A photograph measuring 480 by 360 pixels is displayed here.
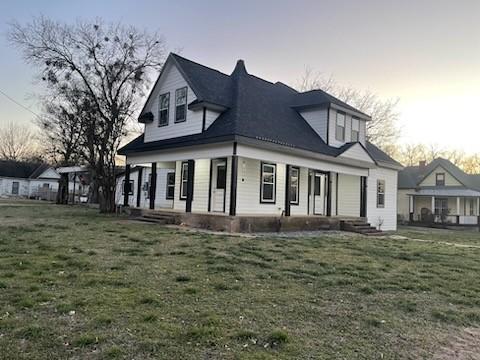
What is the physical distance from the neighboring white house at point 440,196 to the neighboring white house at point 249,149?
13879 millimetres

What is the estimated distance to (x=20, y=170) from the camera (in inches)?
2014

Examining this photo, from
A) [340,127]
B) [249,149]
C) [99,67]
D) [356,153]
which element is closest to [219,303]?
[249,149]

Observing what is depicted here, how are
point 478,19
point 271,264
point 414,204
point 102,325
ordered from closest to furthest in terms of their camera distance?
point 102,325 → point 271,264 → point 478,19 → point 414,204

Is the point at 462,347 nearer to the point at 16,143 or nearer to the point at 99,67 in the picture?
the point at 99,67

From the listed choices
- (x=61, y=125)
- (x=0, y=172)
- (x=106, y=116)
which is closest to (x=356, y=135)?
(x=106, y=116)

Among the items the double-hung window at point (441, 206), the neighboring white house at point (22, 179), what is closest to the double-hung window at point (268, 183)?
the double-hung window at point (441, 206)

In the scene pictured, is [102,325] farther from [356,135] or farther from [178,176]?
[356,135]

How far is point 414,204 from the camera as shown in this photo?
34.6m

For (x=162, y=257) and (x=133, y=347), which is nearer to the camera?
(x=133, y=347)

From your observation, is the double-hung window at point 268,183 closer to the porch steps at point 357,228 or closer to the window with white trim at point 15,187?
the porch steps at point 357,228

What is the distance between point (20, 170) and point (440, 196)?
51.1 meters

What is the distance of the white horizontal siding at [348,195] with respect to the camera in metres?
19.3

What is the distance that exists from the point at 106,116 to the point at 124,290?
16.1m

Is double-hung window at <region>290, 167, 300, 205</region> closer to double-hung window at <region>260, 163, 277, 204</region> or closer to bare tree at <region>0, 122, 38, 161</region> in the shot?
double-hung window at <region>260, 163, 277, 204</region>
